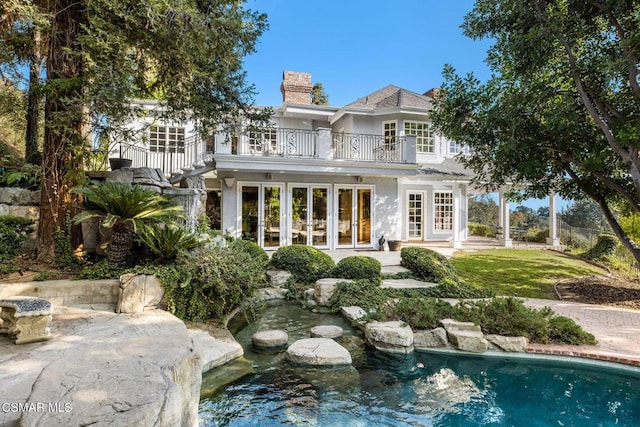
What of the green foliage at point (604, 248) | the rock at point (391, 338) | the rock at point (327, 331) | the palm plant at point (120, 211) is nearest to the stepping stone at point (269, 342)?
the rock at point (327, 331)

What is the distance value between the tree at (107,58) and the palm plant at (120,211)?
712 millimetres

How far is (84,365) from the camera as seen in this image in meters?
2.95

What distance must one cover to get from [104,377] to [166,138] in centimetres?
1366

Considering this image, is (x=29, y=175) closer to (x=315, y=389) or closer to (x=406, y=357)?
(x=315, y=389)

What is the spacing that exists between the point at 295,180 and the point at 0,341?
10.6 metres

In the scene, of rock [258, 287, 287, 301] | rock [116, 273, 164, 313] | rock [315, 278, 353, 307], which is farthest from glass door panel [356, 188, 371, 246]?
rock [116, 273, 164, 313]

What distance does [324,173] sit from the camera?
1287 centimetres

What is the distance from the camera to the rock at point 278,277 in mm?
9227

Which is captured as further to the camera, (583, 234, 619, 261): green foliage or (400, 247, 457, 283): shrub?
(583, 234, 619, 261): green foliage

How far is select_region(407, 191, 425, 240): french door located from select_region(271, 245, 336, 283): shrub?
26.9 ft

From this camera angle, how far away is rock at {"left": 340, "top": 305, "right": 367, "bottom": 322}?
696cm

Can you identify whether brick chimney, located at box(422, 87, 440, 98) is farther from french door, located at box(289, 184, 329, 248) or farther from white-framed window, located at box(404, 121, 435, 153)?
french door, located at box(289, 184, 329, 248)

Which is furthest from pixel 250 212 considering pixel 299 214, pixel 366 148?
pixel 366 148

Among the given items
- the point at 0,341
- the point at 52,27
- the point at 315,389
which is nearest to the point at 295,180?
the point at 52,27
